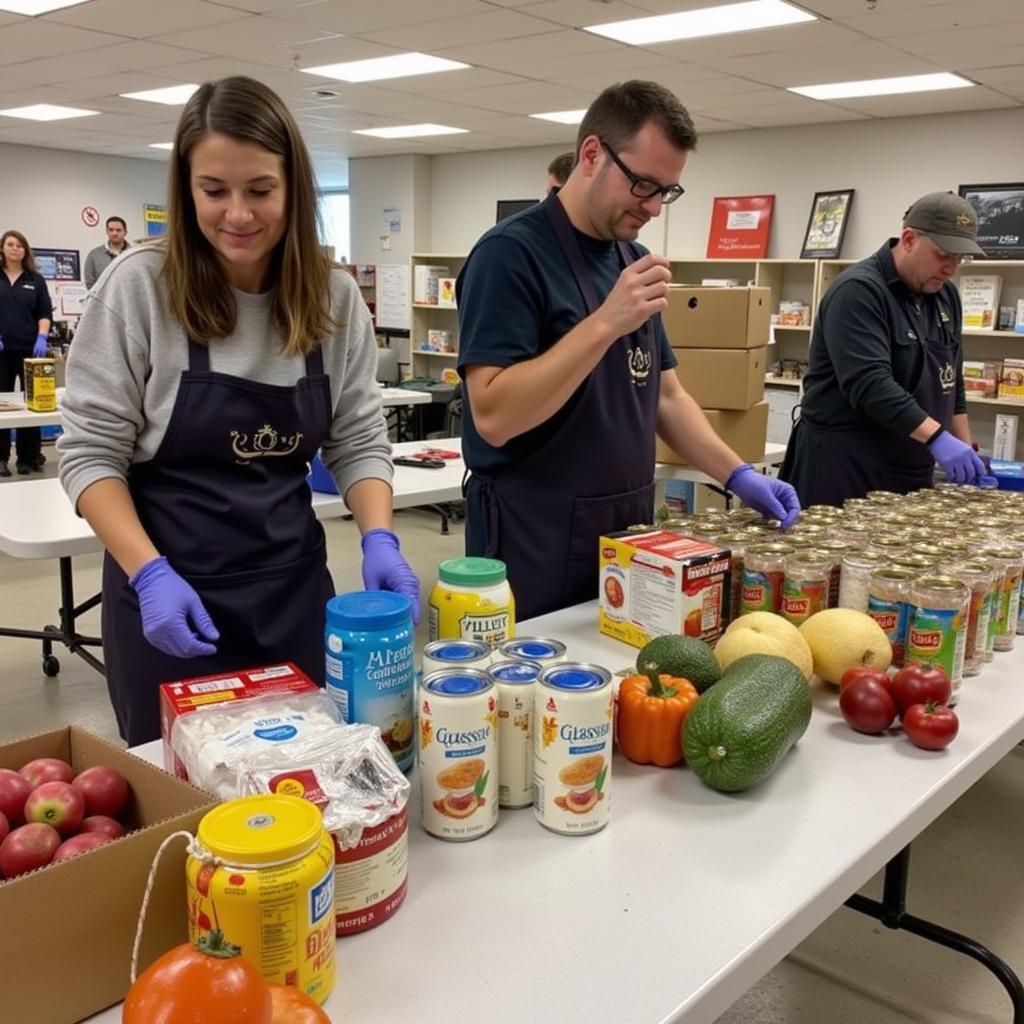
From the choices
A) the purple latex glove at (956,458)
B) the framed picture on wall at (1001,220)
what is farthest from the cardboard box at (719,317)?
the framed picture on wall at (1001,220)

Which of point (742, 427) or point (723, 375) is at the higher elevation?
point (723, 375)

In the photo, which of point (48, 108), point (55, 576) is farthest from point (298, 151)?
point (48, 108)

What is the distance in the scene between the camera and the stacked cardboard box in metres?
3.89

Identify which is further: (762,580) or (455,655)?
(762,580)

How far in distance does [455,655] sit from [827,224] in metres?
7.29

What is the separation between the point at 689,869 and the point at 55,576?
4.91 m

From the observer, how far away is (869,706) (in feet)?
4.46

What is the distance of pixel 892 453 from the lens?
9.80ft

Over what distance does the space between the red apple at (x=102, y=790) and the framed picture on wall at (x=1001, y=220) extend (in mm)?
7008

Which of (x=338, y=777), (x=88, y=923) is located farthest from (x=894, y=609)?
(x=88, y=923)

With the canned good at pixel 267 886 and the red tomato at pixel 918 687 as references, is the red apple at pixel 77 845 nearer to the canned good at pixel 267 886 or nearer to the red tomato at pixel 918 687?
the canned good at pixel 267 886

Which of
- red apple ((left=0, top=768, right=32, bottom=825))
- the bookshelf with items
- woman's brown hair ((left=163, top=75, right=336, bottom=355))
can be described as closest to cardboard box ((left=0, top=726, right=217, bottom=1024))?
red apple ((left=0, top=768, right=32, bottom=825))

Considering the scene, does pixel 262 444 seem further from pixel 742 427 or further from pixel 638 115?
pixel 742 427

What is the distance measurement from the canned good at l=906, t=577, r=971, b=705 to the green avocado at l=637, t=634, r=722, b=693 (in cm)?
37
